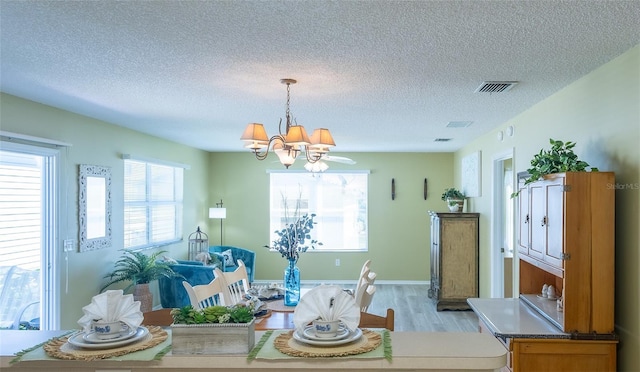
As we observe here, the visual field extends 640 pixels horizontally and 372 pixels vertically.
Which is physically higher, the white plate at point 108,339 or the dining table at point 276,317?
the white plate at point 108,339

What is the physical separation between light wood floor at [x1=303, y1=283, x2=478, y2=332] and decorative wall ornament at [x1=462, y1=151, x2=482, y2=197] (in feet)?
5.61

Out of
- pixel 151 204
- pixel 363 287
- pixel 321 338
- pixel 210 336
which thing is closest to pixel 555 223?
pixel 363 287

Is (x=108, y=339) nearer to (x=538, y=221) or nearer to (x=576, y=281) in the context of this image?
(x=576, y=281)

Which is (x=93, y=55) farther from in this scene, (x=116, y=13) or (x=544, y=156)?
(x=544, y=156)

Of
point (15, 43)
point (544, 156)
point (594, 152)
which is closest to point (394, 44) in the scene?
point (544, 156)

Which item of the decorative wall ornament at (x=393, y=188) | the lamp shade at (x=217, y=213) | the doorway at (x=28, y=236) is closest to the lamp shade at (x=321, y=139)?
the doorway at (x=28, y=236)

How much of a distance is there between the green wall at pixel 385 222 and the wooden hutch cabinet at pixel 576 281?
5258 mm

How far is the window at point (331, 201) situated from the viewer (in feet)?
26.3

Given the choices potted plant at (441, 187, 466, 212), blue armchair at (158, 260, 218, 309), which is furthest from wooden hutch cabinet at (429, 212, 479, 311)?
blue armchair at (158, 260, 218, 309)

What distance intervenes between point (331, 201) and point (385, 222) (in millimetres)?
1062

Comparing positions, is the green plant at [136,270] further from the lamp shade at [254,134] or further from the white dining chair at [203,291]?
the lamp shade at [254,134]

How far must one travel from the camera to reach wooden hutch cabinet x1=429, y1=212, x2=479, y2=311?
6047 mm

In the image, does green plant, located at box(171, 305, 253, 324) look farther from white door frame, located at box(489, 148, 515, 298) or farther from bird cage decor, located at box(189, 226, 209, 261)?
bird cage decor, located at box(189, 226, 209, 261)

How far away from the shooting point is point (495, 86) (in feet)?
10.4
